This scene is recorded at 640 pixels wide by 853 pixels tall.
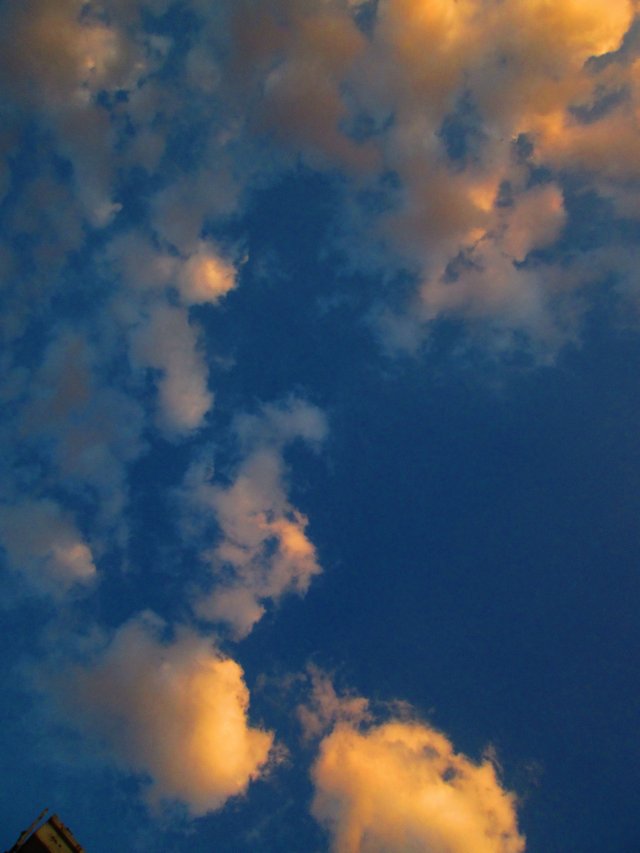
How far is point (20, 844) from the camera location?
40.8 metres

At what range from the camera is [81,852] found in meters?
44.2

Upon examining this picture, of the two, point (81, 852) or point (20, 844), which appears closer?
point (20, 844)

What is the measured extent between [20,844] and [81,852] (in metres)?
6.70
